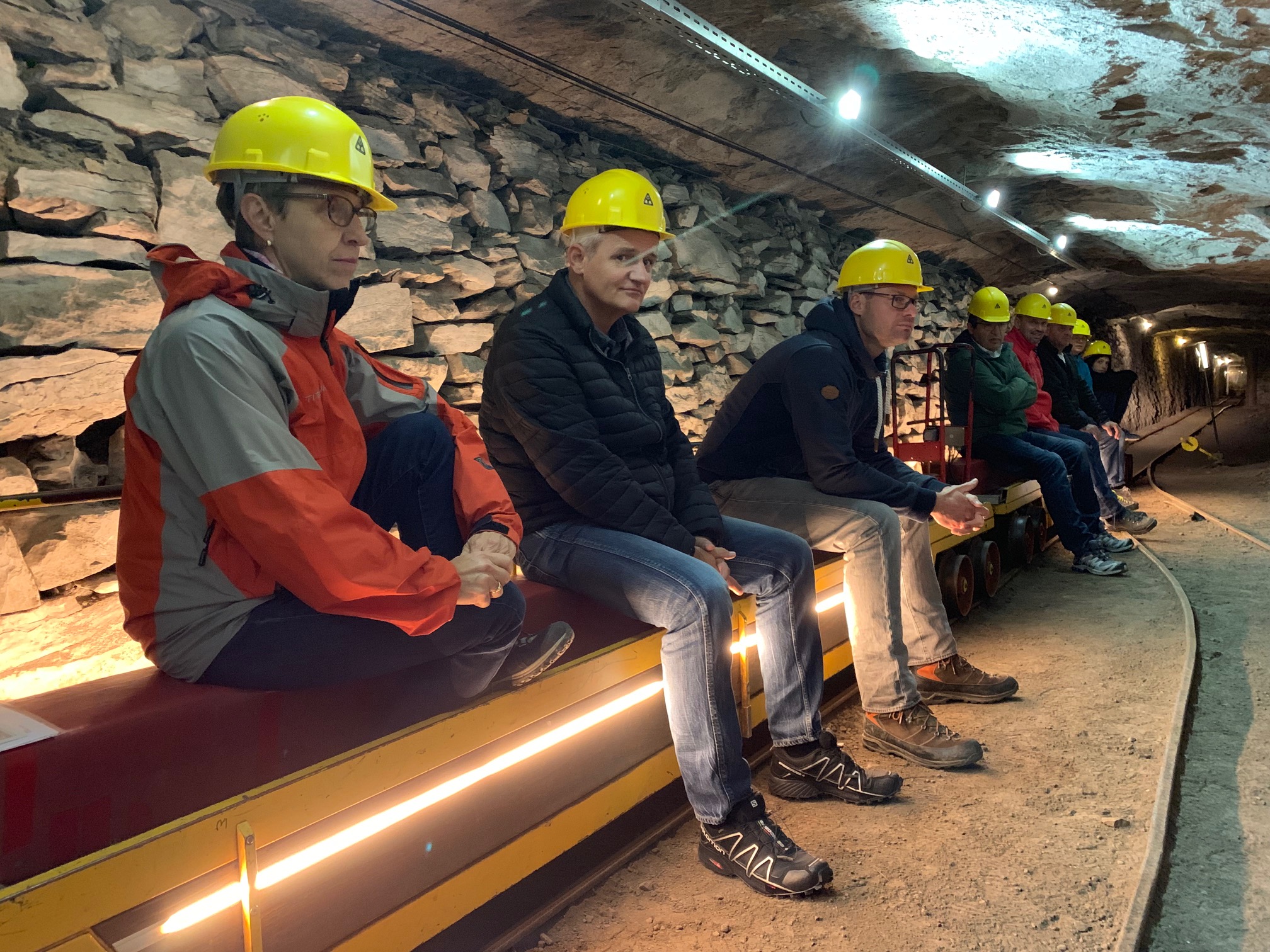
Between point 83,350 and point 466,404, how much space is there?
5.08 ft

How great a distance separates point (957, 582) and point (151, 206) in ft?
11.9

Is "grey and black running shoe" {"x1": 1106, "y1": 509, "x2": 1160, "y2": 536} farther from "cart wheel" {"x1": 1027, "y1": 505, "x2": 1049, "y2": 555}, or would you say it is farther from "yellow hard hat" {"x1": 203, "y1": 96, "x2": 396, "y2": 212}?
"yellow hard hat" {"x1": 203, "y1": 96, "x2": 396, "y2": 212}

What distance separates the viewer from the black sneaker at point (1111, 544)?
16.9ft

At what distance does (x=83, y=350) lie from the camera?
98.8 inches

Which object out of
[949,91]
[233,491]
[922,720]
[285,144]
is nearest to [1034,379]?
[949,91]

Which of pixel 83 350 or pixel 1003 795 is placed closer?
pixel 1003 795

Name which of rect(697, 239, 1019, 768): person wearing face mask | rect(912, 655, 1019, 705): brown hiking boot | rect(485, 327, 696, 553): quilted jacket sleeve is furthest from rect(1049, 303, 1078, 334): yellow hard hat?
rect(485, 327, 696, 553): quilted jacket sleeve

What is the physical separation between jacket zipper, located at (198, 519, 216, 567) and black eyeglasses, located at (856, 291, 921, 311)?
2436 millimetres

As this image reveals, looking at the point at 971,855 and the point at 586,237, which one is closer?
the point at 971,855

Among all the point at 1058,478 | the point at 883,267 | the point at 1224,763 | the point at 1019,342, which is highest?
the point at 883,267

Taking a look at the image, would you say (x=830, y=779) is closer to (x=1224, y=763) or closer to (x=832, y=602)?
(x=832, y=602)

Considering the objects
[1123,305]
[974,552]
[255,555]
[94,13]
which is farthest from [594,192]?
[1123,305]

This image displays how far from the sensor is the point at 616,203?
223 centimetres

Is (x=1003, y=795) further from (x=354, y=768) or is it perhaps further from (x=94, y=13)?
(x=94, y=13)
